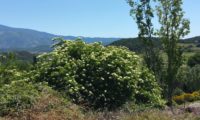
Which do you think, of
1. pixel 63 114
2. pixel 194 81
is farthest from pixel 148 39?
pixel 194 81

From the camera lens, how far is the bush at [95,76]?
10.0 metres

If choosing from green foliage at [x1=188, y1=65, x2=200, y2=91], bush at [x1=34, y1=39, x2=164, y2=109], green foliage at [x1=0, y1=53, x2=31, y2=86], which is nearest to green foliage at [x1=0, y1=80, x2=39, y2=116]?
bush at [x1=34, y1=39, x2=164, y2=109]

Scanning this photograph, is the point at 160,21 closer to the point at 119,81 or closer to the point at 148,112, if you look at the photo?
the point at 119,81

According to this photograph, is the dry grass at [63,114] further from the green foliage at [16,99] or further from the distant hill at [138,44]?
the distant hill at [138,44]

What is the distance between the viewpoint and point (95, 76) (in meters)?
10.4

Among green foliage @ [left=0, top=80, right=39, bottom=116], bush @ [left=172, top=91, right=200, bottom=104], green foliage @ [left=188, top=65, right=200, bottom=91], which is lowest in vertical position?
green foliage @ [left=188, top=65, right=200, bottom=91]

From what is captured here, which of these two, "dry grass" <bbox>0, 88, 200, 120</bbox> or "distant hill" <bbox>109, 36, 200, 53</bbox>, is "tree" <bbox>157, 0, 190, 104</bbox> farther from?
"dry grass" <bbox>0, 88, 200, 120</bbox>

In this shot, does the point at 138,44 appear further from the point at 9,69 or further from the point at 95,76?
the point at 95,76

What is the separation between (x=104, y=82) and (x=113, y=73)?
297 millimetres

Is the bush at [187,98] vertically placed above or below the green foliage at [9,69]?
below

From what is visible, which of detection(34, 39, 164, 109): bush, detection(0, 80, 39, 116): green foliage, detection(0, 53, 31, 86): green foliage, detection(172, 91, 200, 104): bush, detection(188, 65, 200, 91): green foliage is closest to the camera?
detection(0, 80, 39, 116): green foliage

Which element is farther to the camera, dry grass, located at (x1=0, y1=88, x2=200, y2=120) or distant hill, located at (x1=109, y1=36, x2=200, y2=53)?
distant hill, located at (x1=109, y1=36, x2=200, y2=53)

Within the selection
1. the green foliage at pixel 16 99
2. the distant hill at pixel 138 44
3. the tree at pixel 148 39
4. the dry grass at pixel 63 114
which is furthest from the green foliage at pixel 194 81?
the green foliage at pixel 16 99

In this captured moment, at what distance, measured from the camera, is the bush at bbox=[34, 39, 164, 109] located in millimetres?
10016
